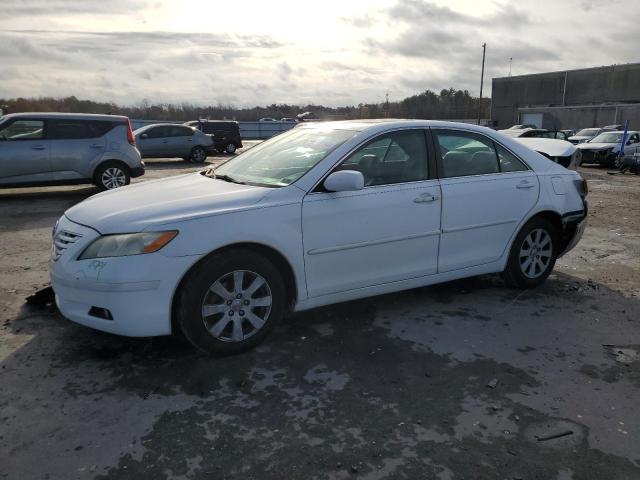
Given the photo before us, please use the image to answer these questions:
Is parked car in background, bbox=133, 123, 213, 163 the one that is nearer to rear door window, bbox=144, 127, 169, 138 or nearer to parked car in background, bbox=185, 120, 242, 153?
rear door window, bbox=144, 127, 169, 138

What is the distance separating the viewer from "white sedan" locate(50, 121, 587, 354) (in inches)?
137

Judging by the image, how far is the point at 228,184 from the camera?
4.20 m

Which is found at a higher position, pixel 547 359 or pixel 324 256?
pixel 324 256

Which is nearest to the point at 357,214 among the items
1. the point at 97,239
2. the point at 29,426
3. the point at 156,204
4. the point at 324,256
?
the point at 324,256

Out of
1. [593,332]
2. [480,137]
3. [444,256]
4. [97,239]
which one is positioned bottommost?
[593,332]

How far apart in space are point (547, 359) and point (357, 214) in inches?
66.1

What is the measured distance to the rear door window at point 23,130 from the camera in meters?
10.7

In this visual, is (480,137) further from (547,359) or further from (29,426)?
(29,426)

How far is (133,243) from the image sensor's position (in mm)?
3439

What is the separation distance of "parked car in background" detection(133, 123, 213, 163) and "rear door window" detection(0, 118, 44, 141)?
10.1m

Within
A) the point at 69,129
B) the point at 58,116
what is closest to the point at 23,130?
the point at 58,116

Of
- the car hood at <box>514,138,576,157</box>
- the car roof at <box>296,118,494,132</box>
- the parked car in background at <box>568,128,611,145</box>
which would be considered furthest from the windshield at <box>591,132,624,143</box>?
the car roof at <box>296,118,494,132</box>

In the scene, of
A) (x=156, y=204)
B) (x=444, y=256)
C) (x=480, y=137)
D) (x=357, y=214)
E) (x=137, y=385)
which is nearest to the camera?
(x=137, y=385)

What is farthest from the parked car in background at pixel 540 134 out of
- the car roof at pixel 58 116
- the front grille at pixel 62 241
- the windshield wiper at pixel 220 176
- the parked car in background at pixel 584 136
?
the front grille at pixel 62 241
